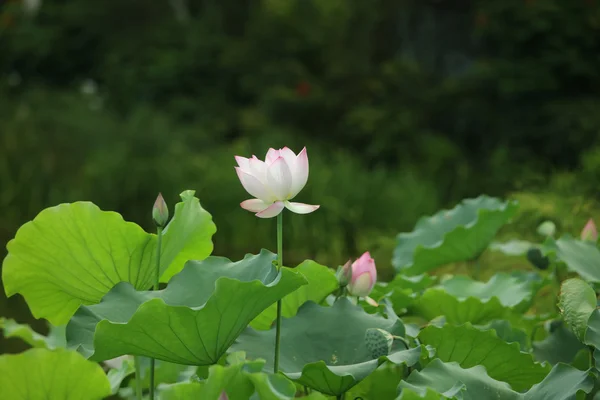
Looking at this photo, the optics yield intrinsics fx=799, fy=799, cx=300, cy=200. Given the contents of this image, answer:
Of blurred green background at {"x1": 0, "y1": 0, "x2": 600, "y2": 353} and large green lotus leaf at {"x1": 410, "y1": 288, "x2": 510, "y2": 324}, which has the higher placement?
large green lotus leaf at {"x1": 410, "y1": 288, "x2": 510, "y2": 324}

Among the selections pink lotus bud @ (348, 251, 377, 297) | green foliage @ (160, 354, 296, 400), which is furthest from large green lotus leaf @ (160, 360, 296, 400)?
pink lotus bud @ (348, 251, 377, 297)

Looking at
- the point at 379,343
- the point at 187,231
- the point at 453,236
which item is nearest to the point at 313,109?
the point at 453,236

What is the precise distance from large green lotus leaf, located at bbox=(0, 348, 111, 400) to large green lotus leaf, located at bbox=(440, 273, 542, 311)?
0.72m

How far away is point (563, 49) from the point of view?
5742mm

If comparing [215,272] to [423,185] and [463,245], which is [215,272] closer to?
[463,245]

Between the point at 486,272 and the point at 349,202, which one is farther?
the point at 349,202

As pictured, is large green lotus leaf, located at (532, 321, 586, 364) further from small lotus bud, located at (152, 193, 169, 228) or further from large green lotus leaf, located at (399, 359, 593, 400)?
small lotus bud, located at (152, 193, 169, 228)

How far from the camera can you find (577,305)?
0.91 m

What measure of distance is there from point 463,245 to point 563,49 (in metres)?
4.70

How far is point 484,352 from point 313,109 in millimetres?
5727

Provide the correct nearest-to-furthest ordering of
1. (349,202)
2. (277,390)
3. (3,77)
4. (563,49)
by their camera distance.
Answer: (277,390), (349,202), (563,49), (3,77)

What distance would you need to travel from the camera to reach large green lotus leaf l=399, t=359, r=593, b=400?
0.84 m

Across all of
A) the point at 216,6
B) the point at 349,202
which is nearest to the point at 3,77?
the point at 216,6

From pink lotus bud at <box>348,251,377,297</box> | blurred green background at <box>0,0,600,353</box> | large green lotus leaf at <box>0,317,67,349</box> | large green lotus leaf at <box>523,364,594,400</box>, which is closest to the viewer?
large green lotus leaf at <box>523,364,594,400</box>
